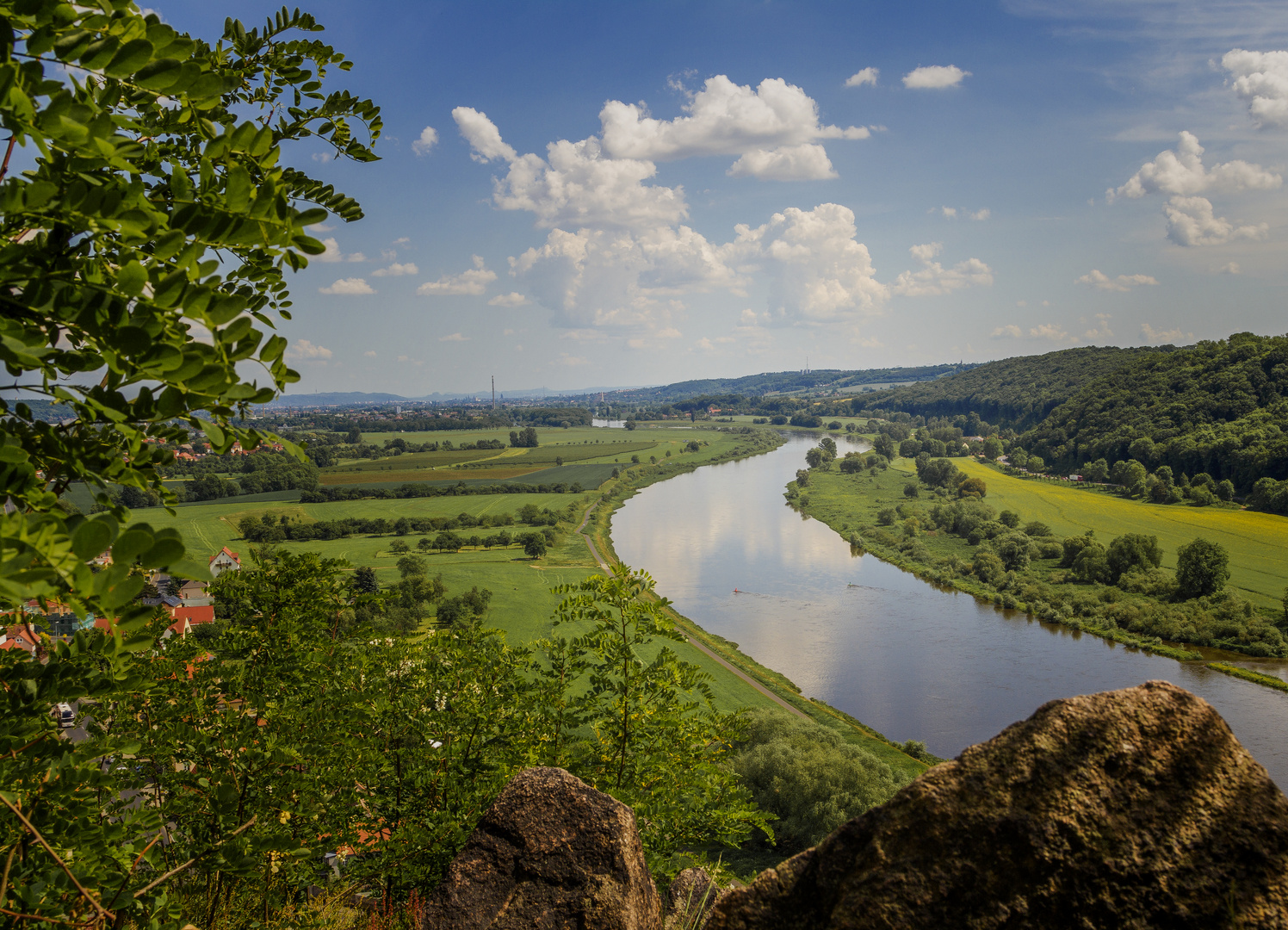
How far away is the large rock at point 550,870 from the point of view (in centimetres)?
463

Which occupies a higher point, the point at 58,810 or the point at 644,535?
the point at 58,810

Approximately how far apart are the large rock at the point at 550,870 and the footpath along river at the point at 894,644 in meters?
20.5

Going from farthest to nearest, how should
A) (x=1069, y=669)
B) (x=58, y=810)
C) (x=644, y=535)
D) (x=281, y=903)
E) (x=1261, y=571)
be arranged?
1. (x=644, y=535)
2. (x=1261, y=571)
3. (x=1069, y=669)
4. (x=281, y=903)
5. (x=58, y=810)

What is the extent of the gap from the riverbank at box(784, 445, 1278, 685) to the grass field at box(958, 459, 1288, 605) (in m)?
2.72

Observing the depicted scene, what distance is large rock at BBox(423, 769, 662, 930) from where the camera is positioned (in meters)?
4.63

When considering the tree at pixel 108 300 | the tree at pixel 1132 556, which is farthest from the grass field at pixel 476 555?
the tree at pixel 1132 556

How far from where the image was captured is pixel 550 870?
4793mm

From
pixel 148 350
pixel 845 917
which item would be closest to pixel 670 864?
pixel 845 917

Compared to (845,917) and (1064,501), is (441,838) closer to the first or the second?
(845,917)

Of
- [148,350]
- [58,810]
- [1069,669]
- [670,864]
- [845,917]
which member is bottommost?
[1069,669]

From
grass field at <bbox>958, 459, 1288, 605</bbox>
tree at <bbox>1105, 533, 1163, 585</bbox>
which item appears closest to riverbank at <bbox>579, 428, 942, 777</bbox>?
tree at <bbox>1105, 533, 1163, 585</bbox>

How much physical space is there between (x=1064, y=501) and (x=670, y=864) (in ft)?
246

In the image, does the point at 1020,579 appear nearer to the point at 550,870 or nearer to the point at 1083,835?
the point at 550,870

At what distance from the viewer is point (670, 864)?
6.70 metres
